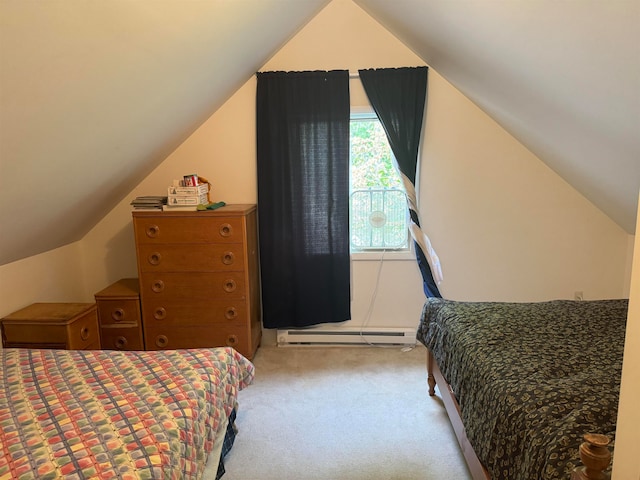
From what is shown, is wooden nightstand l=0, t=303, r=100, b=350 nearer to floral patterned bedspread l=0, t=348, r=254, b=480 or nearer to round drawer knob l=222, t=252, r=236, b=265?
floral patterned bedspread l=0, t=348, r=254, b=480

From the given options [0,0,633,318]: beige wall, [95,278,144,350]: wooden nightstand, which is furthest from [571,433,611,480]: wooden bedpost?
[95,278,144,350]: wooden nightstand

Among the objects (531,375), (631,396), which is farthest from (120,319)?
(631,396)

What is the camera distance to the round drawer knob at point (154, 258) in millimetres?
Result: 3102

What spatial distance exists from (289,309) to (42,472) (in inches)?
91.6

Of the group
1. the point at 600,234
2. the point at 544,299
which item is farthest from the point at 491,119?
the point at 544,299

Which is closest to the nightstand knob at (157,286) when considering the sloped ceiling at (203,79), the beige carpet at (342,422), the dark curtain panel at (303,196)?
the sloped ceiling at (203,79)

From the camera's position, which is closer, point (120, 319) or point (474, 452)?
point (474, 452)

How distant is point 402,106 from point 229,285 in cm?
185

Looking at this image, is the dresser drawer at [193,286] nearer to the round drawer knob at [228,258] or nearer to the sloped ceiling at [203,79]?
the round drawer knob at [228,258]

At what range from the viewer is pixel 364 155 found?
3586 mm

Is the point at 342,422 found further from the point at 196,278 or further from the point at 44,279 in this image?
the point at 44,279

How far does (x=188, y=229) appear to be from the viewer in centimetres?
307

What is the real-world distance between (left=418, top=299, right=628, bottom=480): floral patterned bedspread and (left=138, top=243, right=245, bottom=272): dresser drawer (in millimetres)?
1396

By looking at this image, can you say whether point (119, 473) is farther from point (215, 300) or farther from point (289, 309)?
point (289, 309)
